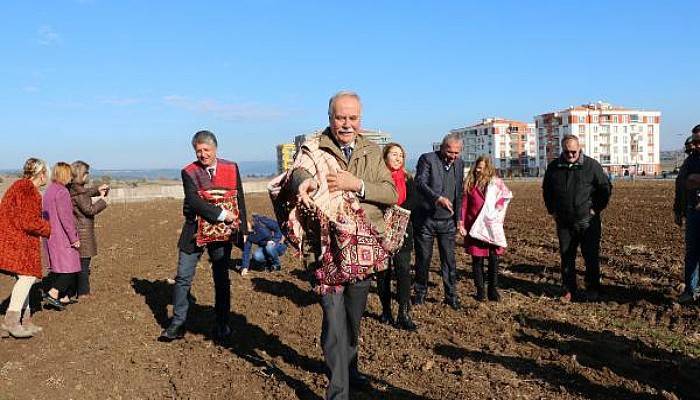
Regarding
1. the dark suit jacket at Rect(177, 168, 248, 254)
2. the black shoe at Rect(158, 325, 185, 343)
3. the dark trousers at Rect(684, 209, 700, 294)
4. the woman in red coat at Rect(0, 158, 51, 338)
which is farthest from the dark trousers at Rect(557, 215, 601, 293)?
the woman in red coat at Rect(0, 158, 51, 338)

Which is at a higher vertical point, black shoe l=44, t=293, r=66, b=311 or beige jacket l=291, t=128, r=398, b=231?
beige jacket l=291, t=128, r=398, b=231

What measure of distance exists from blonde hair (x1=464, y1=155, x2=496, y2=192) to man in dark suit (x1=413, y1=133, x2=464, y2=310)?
45 centimetres

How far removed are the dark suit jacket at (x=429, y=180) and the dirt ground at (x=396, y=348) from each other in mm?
1148

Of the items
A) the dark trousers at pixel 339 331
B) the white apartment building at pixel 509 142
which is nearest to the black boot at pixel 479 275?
the dark trousers at pixel 339 331

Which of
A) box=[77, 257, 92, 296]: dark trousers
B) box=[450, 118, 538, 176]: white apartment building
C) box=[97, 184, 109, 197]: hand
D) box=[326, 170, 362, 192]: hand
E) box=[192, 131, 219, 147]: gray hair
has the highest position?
box=[450, 118, 538, 176]: white apartment building

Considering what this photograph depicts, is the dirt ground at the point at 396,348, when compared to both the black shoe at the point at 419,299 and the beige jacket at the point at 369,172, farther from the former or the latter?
the beige jacket at the point at 369,172

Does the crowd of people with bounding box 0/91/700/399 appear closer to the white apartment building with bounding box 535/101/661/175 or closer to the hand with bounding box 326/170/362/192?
the hand with bounding box 326/170/362/192

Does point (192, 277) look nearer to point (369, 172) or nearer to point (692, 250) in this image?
point (369, 172)

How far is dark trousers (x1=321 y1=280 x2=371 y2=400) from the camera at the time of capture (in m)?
3.56

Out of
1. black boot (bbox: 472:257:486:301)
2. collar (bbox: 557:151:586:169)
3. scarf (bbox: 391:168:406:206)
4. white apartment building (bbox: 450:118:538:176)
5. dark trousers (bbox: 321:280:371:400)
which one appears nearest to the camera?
dark trousers (bbox: 321:280:371:400)

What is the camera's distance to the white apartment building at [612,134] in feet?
348

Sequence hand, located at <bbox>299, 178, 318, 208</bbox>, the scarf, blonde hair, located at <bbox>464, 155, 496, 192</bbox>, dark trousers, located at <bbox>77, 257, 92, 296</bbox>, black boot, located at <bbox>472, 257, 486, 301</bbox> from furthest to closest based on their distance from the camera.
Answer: dark trousers, located at <bbox>77, 257, 92, 296</bbox>, blonde hair, located at <bbox>464, 155, 496, 192</bbox>, black boot, located at <bbox>472, 257, 486, 301</bbox>, the scarf, hand, located at <bbox>299, 178, 318, 208</bbox>

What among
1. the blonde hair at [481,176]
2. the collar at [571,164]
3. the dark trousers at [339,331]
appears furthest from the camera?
the blonde hair at [481,176]

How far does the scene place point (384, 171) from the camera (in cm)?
369
